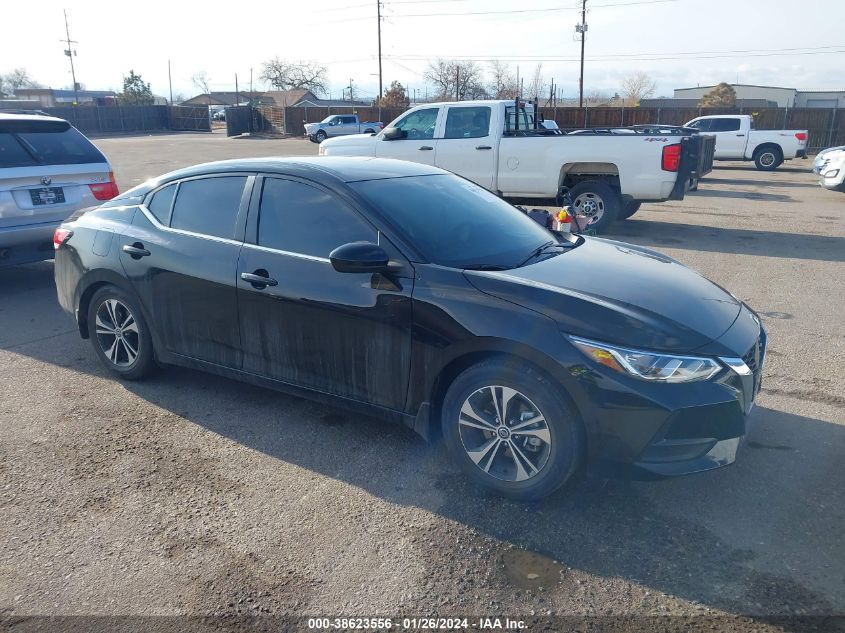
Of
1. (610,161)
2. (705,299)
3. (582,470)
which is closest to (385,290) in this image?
(582,470)

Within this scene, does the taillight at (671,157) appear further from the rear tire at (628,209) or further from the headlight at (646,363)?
the headlight at (646,363)

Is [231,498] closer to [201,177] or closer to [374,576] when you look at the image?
[374,576]

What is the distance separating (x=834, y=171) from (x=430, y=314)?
589 inches

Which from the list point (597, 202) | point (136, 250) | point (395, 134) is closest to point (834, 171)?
point (597, 202)

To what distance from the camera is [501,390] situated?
3510 mm

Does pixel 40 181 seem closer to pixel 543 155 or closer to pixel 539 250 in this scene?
pixel 539 250

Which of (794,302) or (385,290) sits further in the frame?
(794,302)

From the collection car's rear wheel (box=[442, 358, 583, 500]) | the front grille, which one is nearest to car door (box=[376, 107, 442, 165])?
the front grille

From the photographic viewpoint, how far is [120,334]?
16.9 ft

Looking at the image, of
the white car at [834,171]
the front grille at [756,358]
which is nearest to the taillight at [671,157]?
the white car at [834,171]

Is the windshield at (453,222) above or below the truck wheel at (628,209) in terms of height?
above

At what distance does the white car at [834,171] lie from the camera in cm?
1518

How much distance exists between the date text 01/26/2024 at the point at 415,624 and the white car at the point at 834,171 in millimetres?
15544

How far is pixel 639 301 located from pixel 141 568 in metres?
2.67
